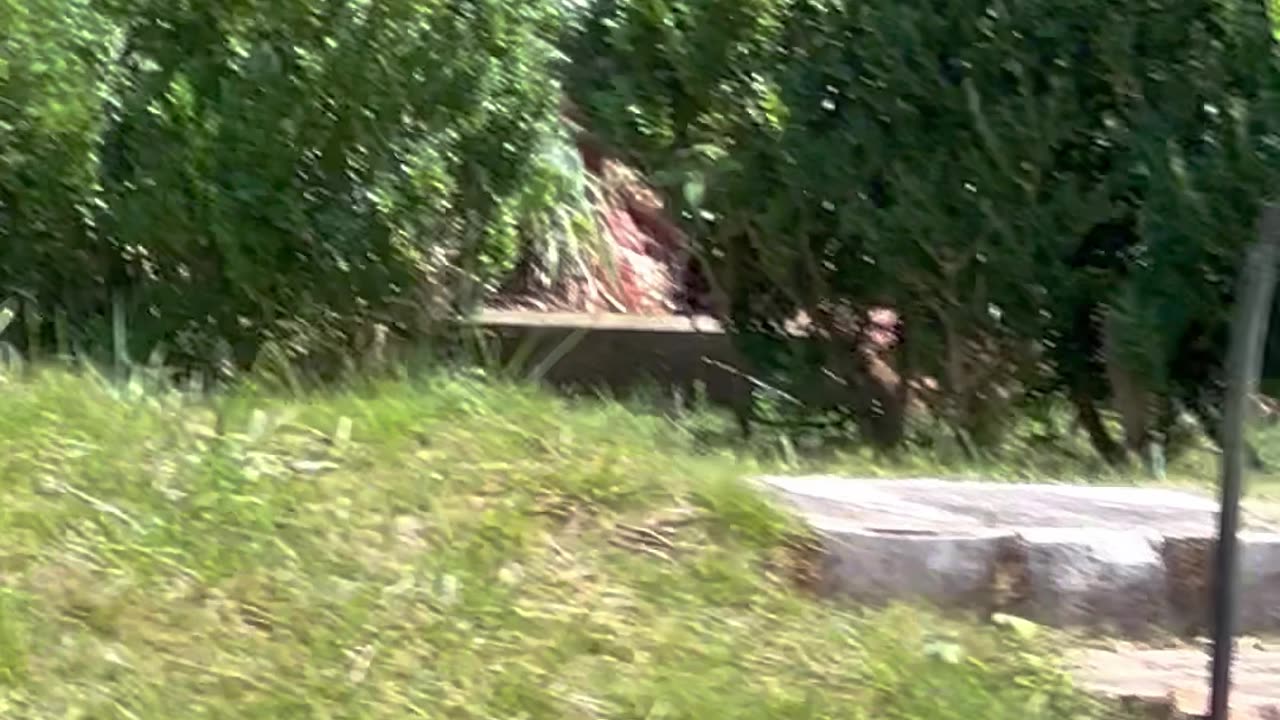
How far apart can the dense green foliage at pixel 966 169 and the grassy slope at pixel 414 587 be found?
1606mm

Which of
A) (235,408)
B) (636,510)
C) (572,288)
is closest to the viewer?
(636,510)

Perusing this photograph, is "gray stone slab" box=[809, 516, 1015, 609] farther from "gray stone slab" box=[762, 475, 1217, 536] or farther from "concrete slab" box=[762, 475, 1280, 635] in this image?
"gray stone slab" box=[762, 475, 1217, 536]

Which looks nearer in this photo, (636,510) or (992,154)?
(636,510)

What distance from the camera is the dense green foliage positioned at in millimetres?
4844

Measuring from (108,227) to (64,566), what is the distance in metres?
2.68

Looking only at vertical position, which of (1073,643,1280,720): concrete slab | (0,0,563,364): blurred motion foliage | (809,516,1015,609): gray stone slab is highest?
(0,0,563,364): blurred motion foliage

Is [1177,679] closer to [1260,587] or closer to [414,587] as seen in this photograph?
[1260,587]

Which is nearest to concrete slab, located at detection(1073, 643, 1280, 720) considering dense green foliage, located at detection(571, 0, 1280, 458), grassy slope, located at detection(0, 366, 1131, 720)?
grassy slope, located at detection(0, 366, 1131, 720)

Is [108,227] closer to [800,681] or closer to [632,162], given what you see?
[632,162]

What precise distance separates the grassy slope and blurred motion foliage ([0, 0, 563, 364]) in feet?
5.57

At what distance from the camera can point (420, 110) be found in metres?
5.51

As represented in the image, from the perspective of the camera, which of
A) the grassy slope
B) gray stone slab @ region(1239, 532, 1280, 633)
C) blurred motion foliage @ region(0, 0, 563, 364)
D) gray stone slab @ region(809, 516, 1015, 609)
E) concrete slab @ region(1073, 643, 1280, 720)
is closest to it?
the grassy slope

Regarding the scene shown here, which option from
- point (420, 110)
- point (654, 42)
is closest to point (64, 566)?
point (420, 110)

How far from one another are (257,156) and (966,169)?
202 cm
